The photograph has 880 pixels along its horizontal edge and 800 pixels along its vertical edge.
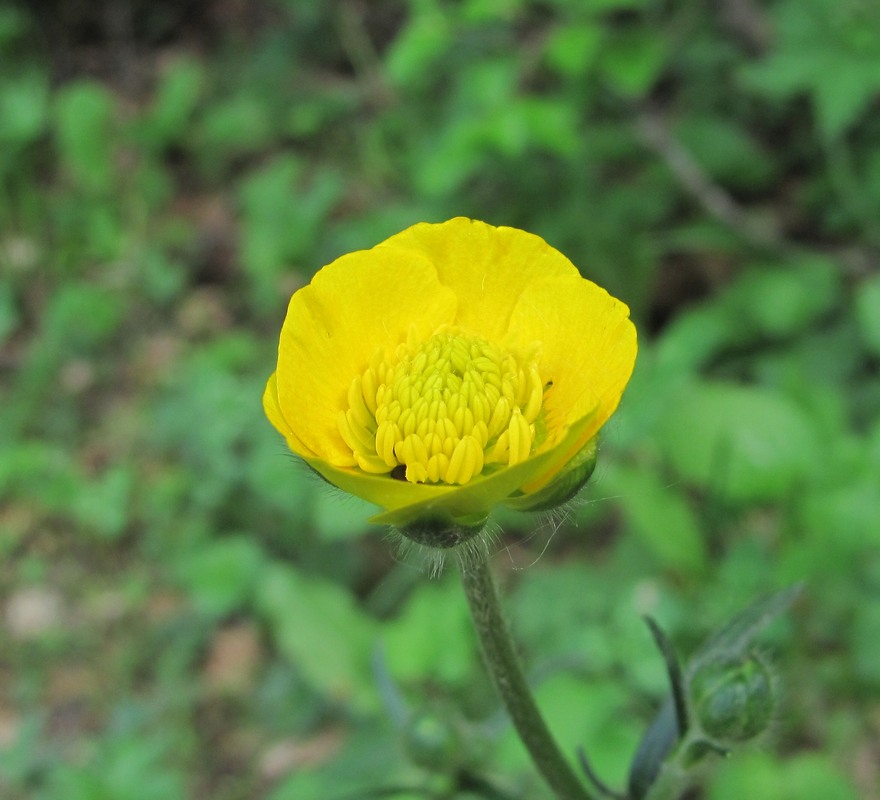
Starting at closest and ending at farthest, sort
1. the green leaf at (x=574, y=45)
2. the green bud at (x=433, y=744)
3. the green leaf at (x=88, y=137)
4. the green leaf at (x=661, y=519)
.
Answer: the green bud at (x=433, y=744) → the green leaf at (x=661, y=519) → the green leaf at (x=574, y=45) → the green leaf at (x=88, y=137)

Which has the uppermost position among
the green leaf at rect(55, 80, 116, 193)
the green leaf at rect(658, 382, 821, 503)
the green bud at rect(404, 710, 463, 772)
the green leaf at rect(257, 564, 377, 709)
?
the green leaf at rect(55, 80, 116, 193)

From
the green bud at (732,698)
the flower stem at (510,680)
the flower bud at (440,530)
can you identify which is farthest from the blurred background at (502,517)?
the flower bud at (440,530)

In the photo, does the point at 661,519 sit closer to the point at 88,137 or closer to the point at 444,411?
the point at 444,411

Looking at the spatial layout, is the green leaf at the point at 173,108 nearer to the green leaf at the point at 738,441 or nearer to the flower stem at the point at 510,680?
the green leaf at the point at 738,441

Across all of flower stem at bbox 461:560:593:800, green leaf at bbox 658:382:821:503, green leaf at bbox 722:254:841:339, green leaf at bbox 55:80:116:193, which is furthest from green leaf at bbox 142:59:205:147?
flower stem at bbox 461:560:593:800

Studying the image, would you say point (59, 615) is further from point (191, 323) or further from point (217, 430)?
point (191, 323)

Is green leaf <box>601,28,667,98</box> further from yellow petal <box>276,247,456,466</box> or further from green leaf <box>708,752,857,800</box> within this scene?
yellow petal <box>276,247,456,466</box>
